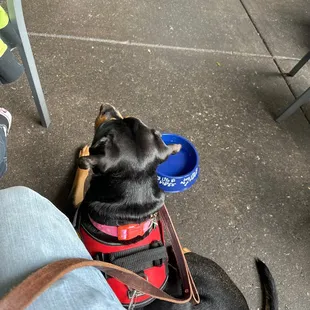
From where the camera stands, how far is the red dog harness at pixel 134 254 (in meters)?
1.53

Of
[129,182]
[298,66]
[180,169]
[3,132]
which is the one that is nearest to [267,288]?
[180,169]

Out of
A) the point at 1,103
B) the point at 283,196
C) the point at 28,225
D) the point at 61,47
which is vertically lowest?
the point at 1,103

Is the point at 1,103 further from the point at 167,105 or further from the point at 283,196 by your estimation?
the point at 283,196

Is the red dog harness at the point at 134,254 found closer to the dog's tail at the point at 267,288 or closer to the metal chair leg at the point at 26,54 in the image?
the dog's tail at the point at 267,288

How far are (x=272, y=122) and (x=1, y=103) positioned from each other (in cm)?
205

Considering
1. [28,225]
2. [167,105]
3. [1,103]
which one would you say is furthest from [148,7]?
[28,225]

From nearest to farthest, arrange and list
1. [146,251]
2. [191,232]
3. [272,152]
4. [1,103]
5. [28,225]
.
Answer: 1. [28,225]
2. [146,251]
3. [191,232]
4. [1,103]
5. [272,152]

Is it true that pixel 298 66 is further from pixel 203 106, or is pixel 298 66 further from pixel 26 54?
pixel 26 54

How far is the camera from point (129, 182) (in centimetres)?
160

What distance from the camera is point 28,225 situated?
4.13 ft

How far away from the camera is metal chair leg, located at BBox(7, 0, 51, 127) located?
1.81 meters

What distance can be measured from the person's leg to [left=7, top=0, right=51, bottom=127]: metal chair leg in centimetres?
20

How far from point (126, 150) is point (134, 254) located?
44cm

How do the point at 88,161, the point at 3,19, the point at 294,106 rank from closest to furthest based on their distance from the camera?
the point at 88,161 < the point at 3,19 < the point at 294,106
